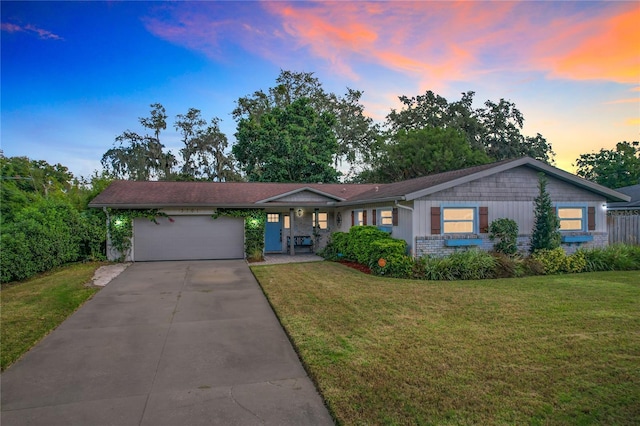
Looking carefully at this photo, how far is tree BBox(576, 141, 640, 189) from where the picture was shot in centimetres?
3381

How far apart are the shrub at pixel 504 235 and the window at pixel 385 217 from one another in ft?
11.2

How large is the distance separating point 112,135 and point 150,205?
979 inches

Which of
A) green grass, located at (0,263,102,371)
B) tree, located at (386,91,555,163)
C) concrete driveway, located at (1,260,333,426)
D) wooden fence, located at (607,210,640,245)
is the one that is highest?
tree, located at (386,91,555,163)

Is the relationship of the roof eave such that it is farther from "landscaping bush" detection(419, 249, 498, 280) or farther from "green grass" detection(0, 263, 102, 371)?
"green grass" detection(0, 263, 102, 371)

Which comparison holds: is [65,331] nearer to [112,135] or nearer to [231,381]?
[231,381]

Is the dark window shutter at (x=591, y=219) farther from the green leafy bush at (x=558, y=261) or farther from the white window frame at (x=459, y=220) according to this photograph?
the white window frame at (x=459, y=220)

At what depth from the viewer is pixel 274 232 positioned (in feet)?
58.3

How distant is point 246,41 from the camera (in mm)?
13625

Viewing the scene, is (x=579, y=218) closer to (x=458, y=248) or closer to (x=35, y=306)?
(x=458, y=248)

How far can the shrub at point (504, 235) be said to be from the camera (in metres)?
11.7

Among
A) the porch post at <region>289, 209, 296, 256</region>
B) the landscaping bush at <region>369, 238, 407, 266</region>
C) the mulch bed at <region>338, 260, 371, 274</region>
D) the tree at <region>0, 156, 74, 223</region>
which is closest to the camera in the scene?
the landscaping bush at <region>369, 238, 407, 266</region>

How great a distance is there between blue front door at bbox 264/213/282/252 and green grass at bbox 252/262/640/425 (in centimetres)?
898

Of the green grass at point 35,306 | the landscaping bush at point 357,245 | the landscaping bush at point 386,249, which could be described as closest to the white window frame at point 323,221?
the landscaping bush at point 357,245

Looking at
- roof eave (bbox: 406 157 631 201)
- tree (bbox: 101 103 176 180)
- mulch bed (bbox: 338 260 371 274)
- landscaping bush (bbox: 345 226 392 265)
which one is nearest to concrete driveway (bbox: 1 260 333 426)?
mulch bed (bbox: 338 260 371 274)
